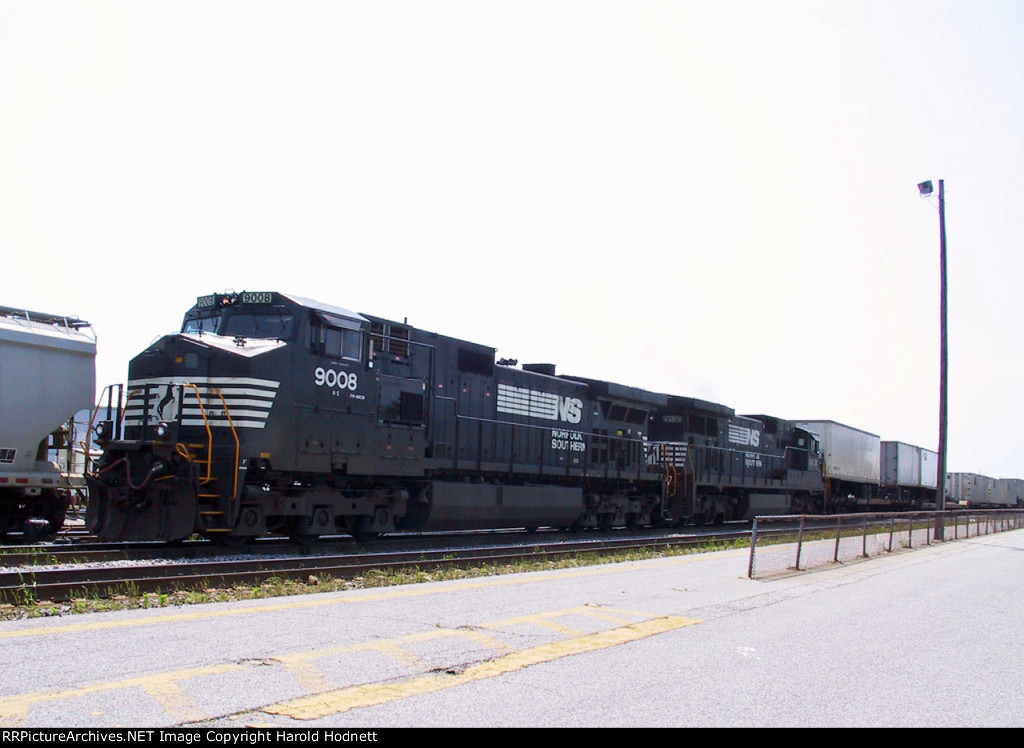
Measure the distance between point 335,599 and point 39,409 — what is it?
8292mm

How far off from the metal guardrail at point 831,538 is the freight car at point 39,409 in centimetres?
1148

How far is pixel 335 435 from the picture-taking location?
14.5 m

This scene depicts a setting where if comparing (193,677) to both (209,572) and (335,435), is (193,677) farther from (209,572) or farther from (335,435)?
(335,435)

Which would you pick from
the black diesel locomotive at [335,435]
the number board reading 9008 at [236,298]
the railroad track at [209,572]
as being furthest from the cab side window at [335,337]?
the railroad track at [209,572]

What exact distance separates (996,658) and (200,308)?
12.3 meters

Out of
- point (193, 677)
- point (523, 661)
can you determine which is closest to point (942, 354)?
point (523, 661)

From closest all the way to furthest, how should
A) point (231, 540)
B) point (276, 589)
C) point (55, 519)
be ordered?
point (276, 589), point (231, 540), point (55, 519)

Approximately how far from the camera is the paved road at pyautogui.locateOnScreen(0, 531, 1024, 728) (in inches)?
198

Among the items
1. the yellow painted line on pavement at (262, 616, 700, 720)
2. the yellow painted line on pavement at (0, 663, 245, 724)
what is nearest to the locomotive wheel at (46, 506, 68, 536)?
the yellow painted line on pavement at (0, 663, 245, 724)

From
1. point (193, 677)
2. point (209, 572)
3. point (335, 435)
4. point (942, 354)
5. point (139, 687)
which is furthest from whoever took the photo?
point (942, 354)

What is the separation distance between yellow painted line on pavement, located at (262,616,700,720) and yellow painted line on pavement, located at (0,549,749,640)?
269 cm

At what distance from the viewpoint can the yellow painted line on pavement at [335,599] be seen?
7073 millimetres

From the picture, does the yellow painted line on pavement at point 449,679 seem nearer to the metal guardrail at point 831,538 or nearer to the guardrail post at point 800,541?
the metal guardrail at point 831,538

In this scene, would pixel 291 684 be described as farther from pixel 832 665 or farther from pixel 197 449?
pixel 197 449
